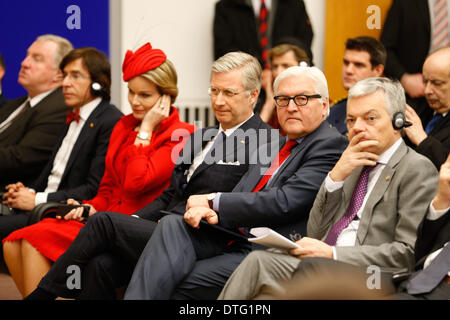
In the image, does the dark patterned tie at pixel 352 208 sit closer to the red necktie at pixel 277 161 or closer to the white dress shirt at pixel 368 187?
the white dress shirt at pixel 368 187

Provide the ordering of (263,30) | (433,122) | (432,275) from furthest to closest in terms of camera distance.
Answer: (263,30) < (433,122) < (432,275)

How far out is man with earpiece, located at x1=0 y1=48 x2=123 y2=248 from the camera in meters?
3.80

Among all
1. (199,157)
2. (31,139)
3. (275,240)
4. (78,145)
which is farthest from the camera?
(31,139)

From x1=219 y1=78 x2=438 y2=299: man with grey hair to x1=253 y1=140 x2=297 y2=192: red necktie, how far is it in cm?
37

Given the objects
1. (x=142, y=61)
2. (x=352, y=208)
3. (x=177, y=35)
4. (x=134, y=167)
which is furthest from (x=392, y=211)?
(x=177, y=35)

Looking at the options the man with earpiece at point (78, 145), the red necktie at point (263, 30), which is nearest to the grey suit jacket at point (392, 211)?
the man with earpiece at point (78, 145)

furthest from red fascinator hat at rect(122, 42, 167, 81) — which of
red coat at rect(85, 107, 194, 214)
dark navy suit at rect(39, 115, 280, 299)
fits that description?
dark navy suit at rect(39, 115, 280, 299)

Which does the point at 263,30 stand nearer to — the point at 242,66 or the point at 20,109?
the point at 20,109

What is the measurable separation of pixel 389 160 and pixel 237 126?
0.87 m

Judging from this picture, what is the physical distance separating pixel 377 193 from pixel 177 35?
3.42 metres

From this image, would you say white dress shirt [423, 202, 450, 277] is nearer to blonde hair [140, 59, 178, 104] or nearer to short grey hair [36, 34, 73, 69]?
blonde hair [140, 59, 178, 104]

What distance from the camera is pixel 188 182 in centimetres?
315

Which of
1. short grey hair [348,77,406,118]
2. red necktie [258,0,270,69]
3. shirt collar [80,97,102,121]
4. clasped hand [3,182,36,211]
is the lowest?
clasped hand [3,182,36,211]

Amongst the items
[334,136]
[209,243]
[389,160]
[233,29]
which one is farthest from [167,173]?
[233,29]
